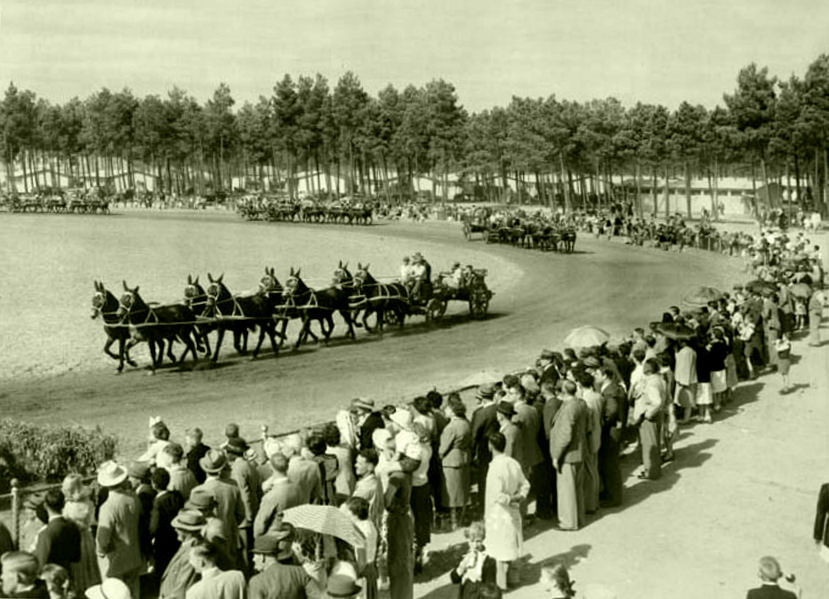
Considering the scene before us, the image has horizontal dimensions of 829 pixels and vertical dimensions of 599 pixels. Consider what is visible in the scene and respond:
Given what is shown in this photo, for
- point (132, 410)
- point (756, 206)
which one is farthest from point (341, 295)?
point (756, 206)

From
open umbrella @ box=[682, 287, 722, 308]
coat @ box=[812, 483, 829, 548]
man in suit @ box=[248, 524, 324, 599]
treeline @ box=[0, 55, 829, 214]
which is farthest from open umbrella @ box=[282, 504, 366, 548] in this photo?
treeline @ box=[0, 55, 829, 214]

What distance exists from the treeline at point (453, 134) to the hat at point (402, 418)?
49410 mm

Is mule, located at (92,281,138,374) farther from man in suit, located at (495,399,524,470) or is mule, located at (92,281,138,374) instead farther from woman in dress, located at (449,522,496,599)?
woman in dress, located at (449,522,496,599)

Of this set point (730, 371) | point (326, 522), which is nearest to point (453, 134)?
point (730, 371)

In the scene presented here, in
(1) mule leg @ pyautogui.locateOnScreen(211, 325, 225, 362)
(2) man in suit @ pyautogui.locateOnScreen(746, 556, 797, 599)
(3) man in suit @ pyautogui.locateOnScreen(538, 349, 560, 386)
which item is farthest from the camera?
(1) mule leg @ pyautogui.locateOnScreen(211, 325, 225, 362)

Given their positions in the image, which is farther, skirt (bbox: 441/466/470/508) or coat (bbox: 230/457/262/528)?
skirt (bbox: 441/466/470/508)

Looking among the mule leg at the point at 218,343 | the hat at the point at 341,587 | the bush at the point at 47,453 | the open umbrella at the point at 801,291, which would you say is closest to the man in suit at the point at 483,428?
the hat at the point at 341,587

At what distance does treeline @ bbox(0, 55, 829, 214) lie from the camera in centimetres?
5722

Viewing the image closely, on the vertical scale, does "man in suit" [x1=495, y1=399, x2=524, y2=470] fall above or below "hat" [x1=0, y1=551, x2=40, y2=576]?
below

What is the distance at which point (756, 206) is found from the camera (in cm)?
6228

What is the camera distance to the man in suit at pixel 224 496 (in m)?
8.24

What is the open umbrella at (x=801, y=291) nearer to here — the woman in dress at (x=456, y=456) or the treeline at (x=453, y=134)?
the woman in dress at (x=456, y=456)

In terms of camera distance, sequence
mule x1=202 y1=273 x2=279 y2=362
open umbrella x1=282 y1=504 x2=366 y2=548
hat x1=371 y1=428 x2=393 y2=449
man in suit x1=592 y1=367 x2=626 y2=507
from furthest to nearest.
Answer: mule x1=202 y1=273 x2=279 y2=362
man in suit x1=592 y1=367 x2=626 y2=507
hat x1=371 y1=428 x2=393 y2=449
open umbrella x1=282 y1=504 x2=366 y2=548

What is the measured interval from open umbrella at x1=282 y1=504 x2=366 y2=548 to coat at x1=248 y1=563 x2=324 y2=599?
523 mm
